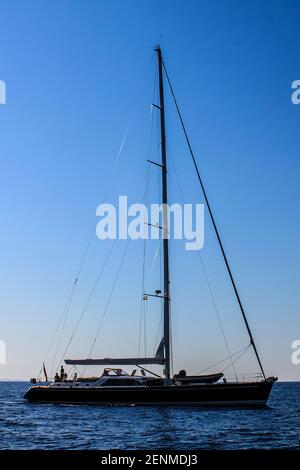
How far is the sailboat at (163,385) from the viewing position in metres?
39.4

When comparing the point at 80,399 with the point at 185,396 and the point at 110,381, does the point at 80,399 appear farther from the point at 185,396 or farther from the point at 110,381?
the point at 185,396

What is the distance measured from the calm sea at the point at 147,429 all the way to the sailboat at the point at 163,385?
Result: 79 cm

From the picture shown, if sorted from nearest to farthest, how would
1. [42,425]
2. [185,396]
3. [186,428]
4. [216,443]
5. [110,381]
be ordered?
[216,443]
[186,428]
[42,425]
[185,396]
[110,381]

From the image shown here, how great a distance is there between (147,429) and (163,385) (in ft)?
36.9

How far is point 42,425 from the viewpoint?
3253 cm

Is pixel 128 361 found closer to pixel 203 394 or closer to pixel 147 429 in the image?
pixel 203 394

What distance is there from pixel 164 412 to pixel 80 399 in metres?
9.07
